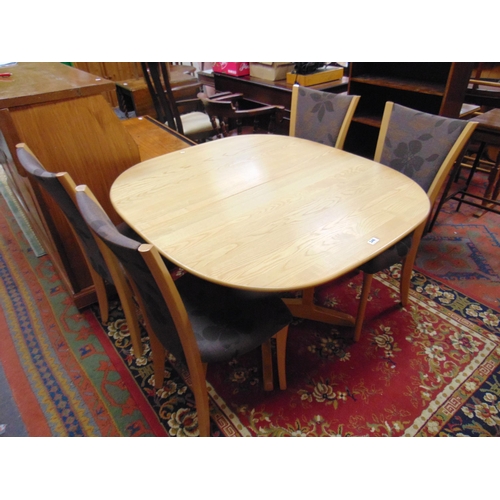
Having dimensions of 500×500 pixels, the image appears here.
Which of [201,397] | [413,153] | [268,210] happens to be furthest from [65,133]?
[413,153]

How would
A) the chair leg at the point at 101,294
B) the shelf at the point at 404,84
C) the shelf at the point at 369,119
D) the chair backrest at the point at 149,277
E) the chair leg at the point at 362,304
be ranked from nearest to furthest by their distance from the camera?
the chair backrest at the point at 149,277
the chair leg at the point at 362,304
the chair leg at the point at 101,294
the shelf at the point at 404,84
the shelf at the point at 369,119

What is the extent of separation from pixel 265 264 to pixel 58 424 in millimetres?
1147

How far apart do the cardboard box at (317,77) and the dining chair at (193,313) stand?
2.16 metres

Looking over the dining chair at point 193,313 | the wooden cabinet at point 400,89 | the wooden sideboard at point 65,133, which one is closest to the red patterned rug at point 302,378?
the dining chair at point 193,313

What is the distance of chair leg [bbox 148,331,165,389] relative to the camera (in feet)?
4.47

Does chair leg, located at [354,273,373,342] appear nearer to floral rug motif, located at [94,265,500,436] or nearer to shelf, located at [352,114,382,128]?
floral rug motif, located at [94,265,500,436]

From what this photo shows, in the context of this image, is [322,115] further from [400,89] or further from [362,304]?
[362,304]

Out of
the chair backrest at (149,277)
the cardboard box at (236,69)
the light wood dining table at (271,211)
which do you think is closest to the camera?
the chair backrest at (149,277)

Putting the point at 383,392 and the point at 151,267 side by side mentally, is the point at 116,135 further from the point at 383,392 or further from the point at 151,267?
the point at 383,392

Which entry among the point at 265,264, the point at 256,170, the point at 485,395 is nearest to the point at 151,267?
the point at 265,264

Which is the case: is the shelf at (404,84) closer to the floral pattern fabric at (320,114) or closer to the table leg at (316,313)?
the floral pattern fabric at (320,114)

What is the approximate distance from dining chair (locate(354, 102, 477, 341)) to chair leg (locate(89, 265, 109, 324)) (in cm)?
127

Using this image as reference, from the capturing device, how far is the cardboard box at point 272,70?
2957 mm
